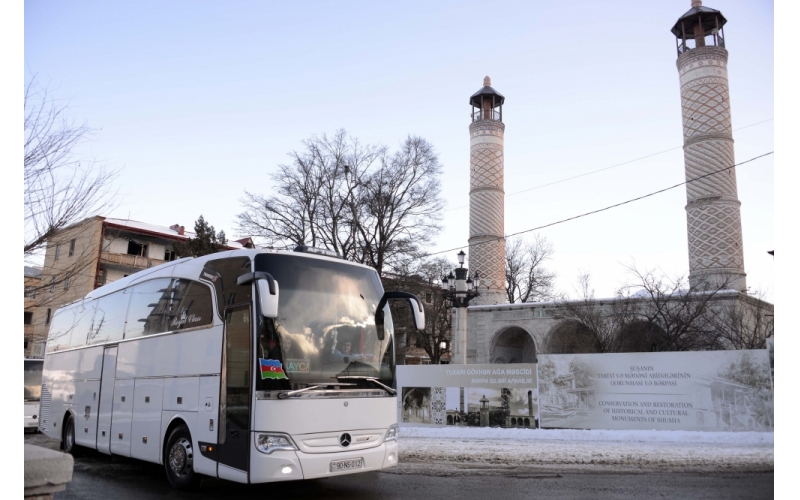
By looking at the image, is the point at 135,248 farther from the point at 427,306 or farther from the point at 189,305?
the point at 189,305

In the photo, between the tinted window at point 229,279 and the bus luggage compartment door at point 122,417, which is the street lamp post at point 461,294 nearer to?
the bus luggage compartment door at point 122,417

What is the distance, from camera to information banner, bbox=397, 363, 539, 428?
1412cm

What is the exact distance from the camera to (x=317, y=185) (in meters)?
27.3

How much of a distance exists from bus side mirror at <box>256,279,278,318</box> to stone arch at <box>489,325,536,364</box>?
25989 millimetres

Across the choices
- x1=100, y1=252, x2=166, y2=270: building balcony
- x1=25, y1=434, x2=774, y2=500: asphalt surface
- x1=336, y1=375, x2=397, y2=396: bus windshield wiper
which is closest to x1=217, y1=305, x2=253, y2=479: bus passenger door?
x1=25, y1=434, x2=774, y2=500: asphalt surface

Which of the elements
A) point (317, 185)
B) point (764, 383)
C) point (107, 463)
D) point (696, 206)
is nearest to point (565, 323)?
point (696, 206)

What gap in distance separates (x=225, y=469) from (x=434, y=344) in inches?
1353

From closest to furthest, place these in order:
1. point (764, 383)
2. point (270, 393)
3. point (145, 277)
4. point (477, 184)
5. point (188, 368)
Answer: point (270, 393)
point (188, 368)
point (145, 277)
point (764, 383)
point (477, 184)

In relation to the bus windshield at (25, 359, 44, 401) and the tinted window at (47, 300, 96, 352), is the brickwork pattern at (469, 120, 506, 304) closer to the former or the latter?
the bus windshield at (25, 359, 44, 401)

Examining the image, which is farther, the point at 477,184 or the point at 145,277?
the point at 477,184

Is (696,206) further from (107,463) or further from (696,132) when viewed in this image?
(107,463)

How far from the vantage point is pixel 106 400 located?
9.43m

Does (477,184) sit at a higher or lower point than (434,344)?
higher

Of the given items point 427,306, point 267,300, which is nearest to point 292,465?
point 267,300
